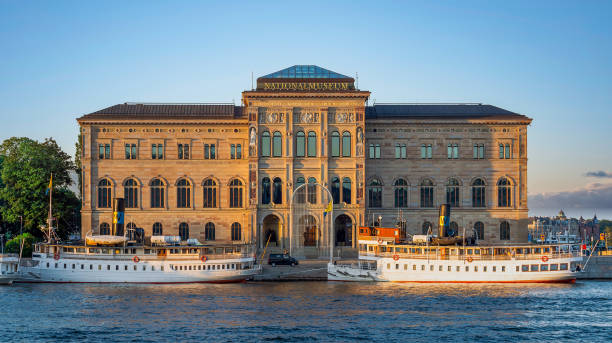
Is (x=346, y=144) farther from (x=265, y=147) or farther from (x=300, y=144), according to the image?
(x=265, y=147)

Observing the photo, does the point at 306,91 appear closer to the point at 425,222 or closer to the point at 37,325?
the point at 425,222

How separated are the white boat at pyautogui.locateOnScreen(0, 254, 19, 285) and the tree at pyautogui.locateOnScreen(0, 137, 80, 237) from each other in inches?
712

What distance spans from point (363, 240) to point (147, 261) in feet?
72.1

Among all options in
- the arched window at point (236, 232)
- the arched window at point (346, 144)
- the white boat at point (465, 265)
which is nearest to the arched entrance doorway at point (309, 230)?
the arched window at point (236, 232)

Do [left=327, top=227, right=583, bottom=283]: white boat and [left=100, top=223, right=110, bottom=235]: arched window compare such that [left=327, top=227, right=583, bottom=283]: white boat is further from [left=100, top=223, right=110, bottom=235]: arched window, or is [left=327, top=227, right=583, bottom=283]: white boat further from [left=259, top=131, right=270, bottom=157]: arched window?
[left=100, top=223, right=110, bottom=235]: arched window

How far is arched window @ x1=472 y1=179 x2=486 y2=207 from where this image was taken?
3856 inches

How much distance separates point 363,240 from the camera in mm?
81812

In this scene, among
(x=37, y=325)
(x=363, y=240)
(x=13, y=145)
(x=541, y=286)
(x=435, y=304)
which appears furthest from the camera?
(x=13, y=145)

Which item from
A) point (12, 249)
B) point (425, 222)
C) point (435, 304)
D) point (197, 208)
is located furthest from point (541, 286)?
point (12, 249)

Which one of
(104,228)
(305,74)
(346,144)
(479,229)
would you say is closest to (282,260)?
(346,144)

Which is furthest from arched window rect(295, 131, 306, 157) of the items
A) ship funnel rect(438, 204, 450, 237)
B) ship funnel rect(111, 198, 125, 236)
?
ship funnel rect(111, 198, 125, 236)

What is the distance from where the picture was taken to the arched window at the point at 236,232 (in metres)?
96.4

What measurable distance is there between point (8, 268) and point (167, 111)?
31.3m

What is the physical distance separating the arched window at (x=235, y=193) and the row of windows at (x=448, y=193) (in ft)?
53.3
